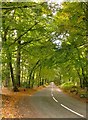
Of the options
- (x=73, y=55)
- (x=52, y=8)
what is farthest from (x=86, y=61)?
(x=52, y=8)

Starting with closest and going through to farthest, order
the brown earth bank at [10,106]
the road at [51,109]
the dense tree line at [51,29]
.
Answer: the brown earth bank at [10,106]
the road at [51,109]
the dense tree line at [51,29]

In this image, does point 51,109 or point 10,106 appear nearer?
point 51,109

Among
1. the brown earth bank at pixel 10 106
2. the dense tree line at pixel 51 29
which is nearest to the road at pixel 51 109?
the brown earth bank at pixel 10 106

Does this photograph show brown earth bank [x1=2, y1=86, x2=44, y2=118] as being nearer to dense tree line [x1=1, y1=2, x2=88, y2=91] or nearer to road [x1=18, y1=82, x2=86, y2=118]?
road [x1=18, y1=82, x2=86, y2=118]

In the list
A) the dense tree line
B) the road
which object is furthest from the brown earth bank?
the dense tree line

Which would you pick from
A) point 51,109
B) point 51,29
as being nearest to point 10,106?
point 51,109

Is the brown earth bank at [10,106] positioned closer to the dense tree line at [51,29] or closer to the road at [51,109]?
the road at [51,109]

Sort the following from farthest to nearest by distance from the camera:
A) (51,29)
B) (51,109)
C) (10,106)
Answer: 1. (51,29)
2. (10,106)
3. (51,109)

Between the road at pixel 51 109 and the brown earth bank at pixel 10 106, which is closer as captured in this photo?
the brown earth bank at pixel 10 106

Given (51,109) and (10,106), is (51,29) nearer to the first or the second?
(10,106)

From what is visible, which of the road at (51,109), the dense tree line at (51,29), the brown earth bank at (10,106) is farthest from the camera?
the dense tree line at (51,29)

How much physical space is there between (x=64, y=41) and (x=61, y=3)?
520 cm

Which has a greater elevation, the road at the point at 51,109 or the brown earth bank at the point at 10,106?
the brown earth bank at the point at 10,106

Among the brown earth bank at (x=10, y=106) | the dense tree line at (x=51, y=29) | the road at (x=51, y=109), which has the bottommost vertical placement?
the road at (x=51, y=109)
